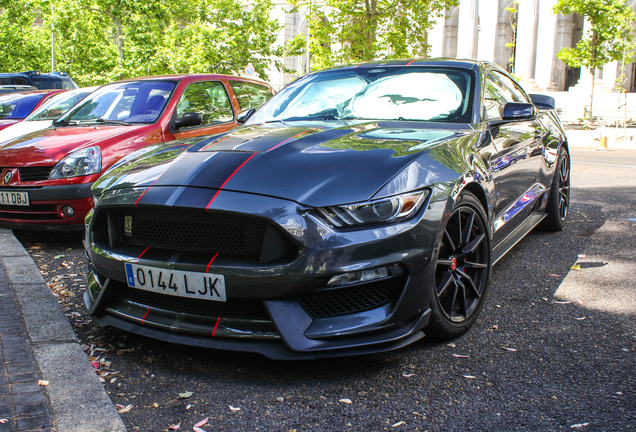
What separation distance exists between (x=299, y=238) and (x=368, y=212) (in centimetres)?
31

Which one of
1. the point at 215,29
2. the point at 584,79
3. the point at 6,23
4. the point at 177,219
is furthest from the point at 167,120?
the point at 6,23

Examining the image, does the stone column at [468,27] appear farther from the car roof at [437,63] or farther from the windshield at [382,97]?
the windshield at [382,97]

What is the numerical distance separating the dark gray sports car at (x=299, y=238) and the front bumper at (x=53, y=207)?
1897mm

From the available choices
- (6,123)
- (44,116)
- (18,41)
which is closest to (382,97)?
(44,116)

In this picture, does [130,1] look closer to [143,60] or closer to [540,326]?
[143,60]

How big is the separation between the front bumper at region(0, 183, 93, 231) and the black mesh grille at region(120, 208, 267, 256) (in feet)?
8.14

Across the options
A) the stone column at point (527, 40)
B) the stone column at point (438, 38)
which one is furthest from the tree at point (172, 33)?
the stone column at point (527, 40)

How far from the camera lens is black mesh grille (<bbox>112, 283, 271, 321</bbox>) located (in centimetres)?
258

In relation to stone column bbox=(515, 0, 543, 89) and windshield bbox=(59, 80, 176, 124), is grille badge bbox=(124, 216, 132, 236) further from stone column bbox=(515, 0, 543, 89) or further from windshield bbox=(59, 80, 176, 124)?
stone column bbox=(515, 0, 543, 89)

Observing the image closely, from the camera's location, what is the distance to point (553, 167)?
5145 mm

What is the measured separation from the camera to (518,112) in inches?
148

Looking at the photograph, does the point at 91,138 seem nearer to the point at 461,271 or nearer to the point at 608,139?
the point at 461,271

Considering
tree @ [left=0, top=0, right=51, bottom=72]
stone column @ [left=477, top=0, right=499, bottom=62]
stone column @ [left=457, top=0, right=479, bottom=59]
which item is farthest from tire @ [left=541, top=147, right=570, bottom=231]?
tree @ [left=0, top=0, right=51, bottom=72]

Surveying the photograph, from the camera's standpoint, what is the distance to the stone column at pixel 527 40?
31516 millimetres
